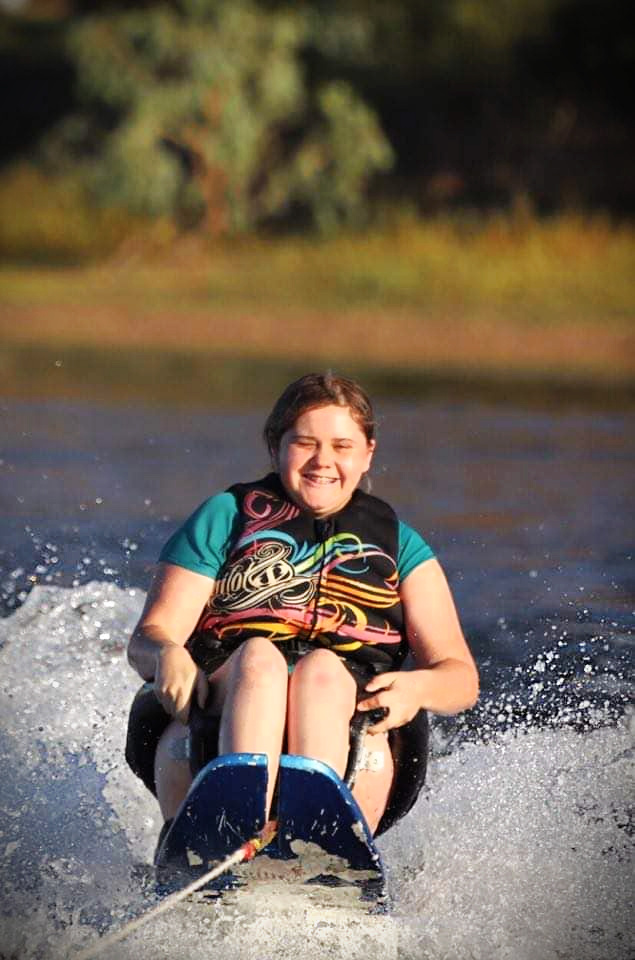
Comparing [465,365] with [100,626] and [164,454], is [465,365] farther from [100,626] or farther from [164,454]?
[100,626]

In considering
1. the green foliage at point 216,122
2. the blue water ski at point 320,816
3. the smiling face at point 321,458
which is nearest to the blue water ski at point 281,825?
the blue water ski at point 320,816

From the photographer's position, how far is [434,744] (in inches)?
182

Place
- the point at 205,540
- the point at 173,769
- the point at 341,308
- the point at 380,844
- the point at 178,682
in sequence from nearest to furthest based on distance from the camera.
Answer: the point at 178,682
the point at 173,769
the point at 205,540
the point at 380,844
the point at 341,308

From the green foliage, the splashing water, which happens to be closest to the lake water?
the splashing water

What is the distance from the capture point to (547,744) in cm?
459

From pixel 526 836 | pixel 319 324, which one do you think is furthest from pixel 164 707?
pixel 319 324

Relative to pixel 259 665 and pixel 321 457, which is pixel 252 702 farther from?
pixel 321 457

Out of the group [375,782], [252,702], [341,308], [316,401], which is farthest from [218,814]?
[341,308]

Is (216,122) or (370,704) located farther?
(216,122)

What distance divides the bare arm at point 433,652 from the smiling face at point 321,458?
0.22 meters

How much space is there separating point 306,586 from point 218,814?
53cm

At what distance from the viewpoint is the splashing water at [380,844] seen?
11.7 ft

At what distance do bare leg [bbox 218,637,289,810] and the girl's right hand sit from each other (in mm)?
65

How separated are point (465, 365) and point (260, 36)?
18.5ft
